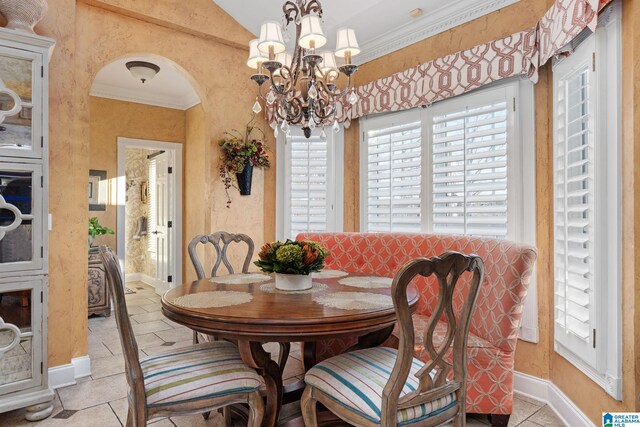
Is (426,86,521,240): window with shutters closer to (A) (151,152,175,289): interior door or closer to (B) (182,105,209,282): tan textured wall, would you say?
(B) (182,105,209,282): tan textured wall

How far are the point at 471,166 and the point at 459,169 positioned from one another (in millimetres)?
100

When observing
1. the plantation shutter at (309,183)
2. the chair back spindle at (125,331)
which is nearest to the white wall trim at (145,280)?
the plantation shutter at (309,183)

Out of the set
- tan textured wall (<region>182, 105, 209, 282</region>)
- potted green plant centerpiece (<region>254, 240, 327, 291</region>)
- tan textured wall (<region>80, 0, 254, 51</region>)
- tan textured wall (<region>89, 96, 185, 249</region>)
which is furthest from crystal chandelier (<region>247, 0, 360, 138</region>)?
tan textured wall (<region>89, 96, 185, 249</region>)

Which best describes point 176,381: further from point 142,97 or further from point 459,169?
point 142,97

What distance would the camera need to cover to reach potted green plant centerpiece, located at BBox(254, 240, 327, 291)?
6.62 feet

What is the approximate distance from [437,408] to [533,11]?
266 cm

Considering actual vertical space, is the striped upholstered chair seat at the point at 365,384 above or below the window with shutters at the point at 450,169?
below

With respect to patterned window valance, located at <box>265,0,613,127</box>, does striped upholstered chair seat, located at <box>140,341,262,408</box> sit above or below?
below

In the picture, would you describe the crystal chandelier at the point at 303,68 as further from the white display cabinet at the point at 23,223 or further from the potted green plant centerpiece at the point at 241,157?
the white display cabinet at the point at 23,223

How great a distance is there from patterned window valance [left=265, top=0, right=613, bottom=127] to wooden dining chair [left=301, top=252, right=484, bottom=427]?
155cm

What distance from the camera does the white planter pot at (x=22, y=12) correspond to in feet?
7.70

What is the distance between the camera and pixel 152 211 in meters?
6.45

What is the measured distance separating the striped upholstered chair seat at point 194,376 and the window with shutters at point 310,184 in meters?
2.31

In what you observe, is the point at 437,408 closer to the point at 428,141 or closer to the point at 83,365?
the point at 428,141
